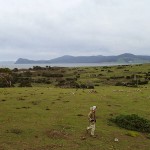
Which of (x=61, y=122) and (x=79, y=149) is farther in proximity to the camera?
(x=61, y=122)

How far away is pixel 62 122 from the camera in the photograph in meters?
27.6

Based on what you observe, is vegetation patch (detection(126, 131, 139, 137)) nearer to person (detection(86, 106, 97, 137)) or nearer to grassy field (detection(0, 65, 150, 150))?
grassy field (detection(0, 65, 150, 150))

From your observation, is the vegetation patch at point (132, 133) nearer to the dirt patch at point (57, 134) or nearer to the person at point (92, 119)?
the person at point (92, 119)

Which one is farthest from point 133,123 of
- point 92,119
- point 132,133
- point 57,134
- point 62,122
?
point 57,134

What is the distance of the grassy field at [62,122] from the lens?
2252 centimetres

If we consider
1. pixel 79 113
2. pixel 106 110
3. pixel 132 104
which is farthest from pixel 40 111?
pixel 132 104

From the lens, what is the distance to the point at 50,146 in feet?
71.1

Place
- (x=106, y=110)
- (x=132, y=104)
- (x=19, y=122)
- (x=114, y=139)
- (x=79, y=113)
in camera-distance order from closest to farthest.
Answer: (x=114, y=139) → (x=19, y=122) → (x=79, y=113) → (x=106, y=110) → (x=132, y=104)

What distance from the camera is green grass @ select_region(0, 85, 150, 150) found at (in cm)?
2255

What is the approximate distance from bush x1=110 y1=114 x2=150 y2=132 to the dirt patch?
6088mm

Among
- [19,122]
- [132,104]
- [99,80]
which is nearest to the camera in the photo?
[19,122]

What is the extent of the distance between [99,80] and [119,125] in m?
40.3

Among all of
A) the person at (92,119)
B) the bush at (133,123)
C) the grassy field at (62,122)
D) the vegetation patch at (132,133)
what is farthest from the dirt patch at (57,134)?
the bush at (133,123)

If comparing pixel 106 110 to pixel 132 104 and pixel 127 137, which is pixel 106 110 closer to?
pixel 132 104
